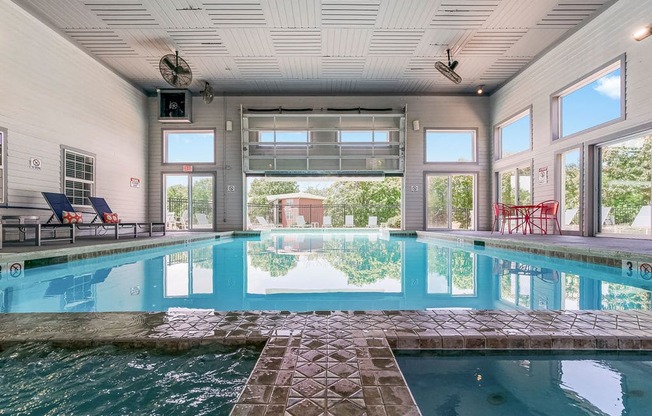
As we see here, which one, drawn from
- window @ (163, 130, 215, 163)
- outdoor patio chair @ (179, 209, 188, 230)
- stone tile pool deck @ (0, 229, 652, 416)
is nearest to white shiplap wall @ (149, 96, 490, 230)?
window @ (163, 130, 215, 163)

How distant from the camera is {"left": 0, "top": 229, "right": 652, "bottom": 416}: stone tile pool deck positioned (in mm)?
1061

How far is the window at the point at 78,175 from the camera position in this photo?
7.12 meters

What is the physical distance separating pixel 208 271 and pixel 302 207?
13.1m

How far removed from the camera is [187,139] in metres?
10.7

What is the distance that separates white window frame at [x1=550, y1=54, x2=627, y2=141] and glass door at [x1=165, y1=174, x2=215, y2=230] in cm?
912

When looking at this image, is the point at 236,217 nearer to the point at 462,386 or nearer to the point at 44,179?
the point at 44,179

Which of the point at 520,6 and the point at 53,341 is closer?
the point at 53,341

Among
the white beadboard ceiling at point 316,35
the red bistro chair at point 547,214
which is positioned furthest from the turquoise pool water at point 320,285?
the white beadboard ceiling at point 316,35

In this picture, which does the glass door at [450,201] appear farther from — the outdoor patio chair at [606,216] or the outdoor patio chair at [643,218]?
the outdoor patio chair at [643,218]

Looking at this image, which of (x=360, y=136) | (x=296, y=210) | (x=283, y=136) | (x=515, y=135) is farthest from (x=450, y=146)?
(x=296, y=210)

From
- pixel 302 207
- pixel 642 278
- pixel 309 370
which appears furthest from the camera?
pixel 302 207

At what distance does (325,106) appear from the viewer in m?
10.5

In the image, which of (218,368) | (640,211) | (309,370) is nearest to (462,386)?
(309,370)

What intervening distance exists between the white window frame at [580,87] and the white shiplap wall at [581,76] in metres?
0.07
